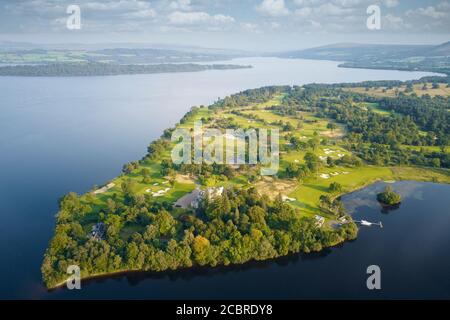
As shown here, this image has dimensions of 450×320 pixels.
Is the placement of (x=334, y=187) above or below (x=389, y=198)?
above

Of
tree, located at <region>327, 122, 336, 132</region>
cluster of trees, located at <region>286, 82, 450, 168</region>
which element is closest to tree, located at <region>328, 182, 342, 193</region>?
cluster of trees, located at <region>286, 82, 450, 168</region>

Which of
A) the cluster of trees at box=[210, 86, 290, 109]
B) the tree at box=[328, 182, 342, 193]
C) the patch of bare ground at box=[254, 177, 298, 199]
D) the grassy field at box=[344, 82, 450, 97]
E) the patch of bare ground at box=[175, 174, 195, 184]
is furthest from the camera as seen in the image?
the grassy field at box=[344, 82, 450, 97]

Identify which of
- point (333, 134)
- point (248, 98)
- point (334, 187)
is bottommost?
point (334, 187)

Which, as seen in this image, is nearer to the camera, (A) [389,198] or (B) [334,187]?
(A) [389,198]

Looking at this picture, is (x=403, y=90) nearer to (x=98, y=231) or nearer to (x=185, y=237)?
(x=185, y=237)

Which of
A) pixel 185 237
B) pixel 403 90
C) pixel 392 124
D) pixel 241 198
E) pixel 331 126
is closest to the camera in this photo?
pixel 185 237

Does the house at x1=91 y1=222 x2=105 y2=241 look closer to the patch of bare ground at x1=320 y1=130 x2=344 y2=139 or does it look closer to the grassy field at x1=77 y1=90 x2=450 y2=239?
the grassy field at x1=77 y1=90 x2=450 y2=239

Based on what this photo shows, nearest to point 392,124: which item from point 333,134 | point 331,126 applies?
point 331,126

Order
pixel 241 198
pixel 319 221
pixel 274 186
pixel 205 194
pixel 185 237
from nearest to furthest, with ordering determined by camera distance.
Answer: pixel 185 237, pixel 319 221, pixel 205 194, pixel 241 198, pixel 274 186
